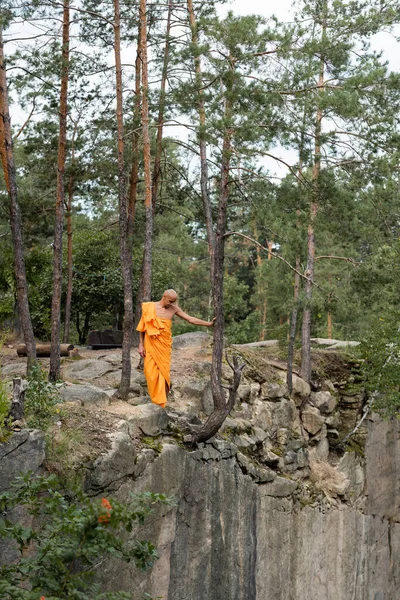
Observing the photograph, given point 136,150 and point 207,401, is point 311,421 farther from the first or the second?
point 136,150

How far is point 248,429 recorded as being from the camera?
53.0ft

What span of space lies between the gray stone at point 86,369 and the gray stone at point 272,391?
351 cm

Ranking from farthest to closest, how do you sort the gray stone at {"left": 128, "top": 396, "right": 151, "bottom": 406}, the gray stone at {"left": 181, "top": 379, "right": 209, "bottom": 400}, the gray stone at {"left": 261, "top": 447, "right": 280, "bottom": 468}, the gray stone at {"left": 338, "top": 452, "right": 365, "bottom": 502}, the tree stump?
1. the gray stone at {"left": 338, "top": 452, "right": 365, "bottom": 502}
2. the gray stone at {"left": 261, "top": 447, "right": 280, "bottom": 468}
3. the gray stone at {"left": 181, "top": 379, "right": 209, "bottom": 400}
4. the gray stone at {"left": 128, "top": 396, "right": 151, "bottom": 406}
5. the tree stump

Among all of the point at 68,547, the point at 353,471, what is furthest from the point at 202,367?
the point at 68,547

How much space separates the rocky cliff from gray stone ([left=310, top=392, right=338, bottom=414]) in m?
0.03

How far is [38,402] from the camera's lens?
11.1 m

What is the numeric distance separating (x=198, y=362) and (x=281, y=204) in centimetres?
386

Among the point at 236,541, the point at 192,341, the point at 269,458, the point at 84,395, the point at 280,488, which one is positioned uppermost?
the point at 192,341

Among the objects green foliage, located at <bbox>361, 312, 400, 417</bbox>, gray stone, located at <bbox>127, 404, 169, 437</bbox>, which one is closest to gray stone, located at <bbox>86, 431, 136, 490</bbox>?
gray stone, located at <bbox>127, 404, 169, 437</bbox>

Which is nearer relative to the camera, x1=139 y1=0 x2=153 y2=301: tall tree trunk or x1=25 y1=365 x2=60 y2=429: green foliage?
x1=25 y1=365 x2=60 y2=429: green foliage

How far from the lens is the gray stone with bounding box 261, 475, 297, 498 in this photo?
15477 mm

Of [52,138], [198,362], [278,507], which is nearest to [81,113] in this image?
[52,138]

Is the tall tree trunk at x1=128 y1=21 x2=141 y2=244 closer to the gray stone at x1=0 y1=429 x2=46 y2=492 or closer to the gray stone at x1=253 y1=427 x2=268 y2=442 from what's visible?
the gray stone at x1=253 y1=427 x2=268 y2=442

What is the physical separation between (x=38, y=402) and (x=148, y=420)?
2.32m
